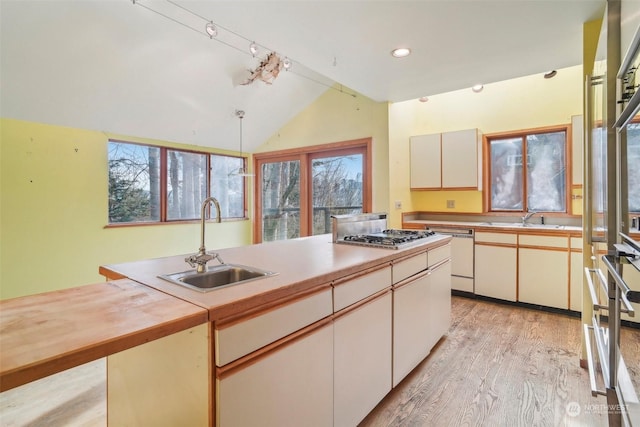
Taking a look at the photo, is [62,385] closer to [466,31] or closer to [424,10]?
[424,10]

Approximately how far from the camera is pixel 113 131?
3.84 metres

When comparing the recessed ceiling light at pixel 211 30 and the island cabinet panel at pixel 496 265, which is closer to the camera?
the recessed ceiling light at pixel 211 30

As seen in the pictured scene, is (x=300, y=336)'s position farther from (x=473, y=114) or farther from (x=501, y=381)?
(x=473, y=114)

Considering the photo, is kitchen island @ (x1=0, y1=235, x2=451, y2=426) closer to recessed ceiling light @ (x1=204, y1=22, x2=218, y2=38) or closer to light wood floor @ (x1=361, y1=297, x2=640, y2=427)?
light wood floor @ (x1=361, y1=297, x2=640, y2=427)

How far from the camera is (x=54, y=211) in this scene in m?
3.40

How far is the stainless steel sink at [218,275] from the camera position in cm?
140

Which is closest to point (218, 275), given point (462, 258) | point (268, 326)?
point (268, 326)

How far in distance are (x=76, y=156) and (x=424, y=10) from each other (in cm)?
384

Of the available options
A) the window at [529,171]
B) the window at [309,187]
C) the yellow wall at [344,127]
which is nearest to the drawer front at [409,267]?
the yellow wall at [344,127]

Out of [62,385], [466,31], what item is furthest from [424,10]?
[62,385]

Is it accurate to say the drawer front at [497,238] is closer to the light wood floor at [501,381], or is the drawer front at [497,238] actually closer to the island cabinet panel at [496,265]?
the island cabinet panel at [496,265]

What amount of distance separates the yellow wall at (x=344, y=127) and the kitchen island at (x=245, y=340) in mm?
2277

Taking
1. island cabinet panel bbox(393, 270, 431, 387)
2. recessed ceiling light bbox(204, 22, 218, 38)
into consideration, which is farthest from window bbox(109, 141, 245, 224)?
island cabinet panel bbox(393, 270, 431, 387)

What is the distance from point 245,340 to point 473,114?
14.3 ft
